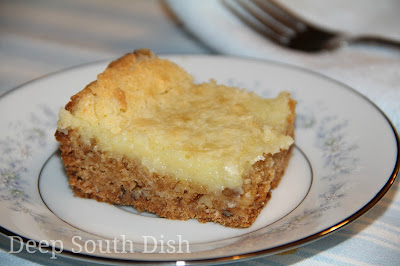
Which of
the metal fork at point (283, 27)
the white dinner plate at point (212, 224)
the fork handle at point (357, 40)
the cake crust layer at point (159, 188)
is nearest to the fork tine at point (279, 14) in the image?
the metal fork at point (283, 27)

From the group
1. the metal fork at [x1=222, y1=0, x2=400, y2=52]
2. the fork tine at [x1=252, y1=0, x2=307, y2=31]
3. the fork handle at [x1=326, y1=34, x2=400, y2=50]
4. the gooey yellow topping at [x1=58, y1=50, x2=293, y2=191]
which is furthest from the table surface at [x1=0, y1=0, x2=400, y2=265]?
the gooey yellow topping at [x1=58, y1=50, x2=293, y2=191]

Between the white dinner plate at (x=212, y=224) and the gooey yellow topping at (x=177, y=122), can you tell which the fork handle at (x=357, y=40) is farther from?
the gooey yellow topping at (x=177, y=122)

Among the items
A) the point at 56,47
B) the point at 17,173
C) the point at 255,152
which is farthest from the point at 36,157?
the point at 56,47

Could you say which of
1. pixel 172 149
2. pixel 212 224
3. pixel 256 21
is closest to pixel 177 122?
pixel 172 149

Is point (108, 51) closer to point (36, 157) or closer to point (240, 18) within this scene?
point (240, 18)

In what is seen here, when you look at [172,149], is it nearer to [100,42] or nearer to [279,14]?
[279,14]
